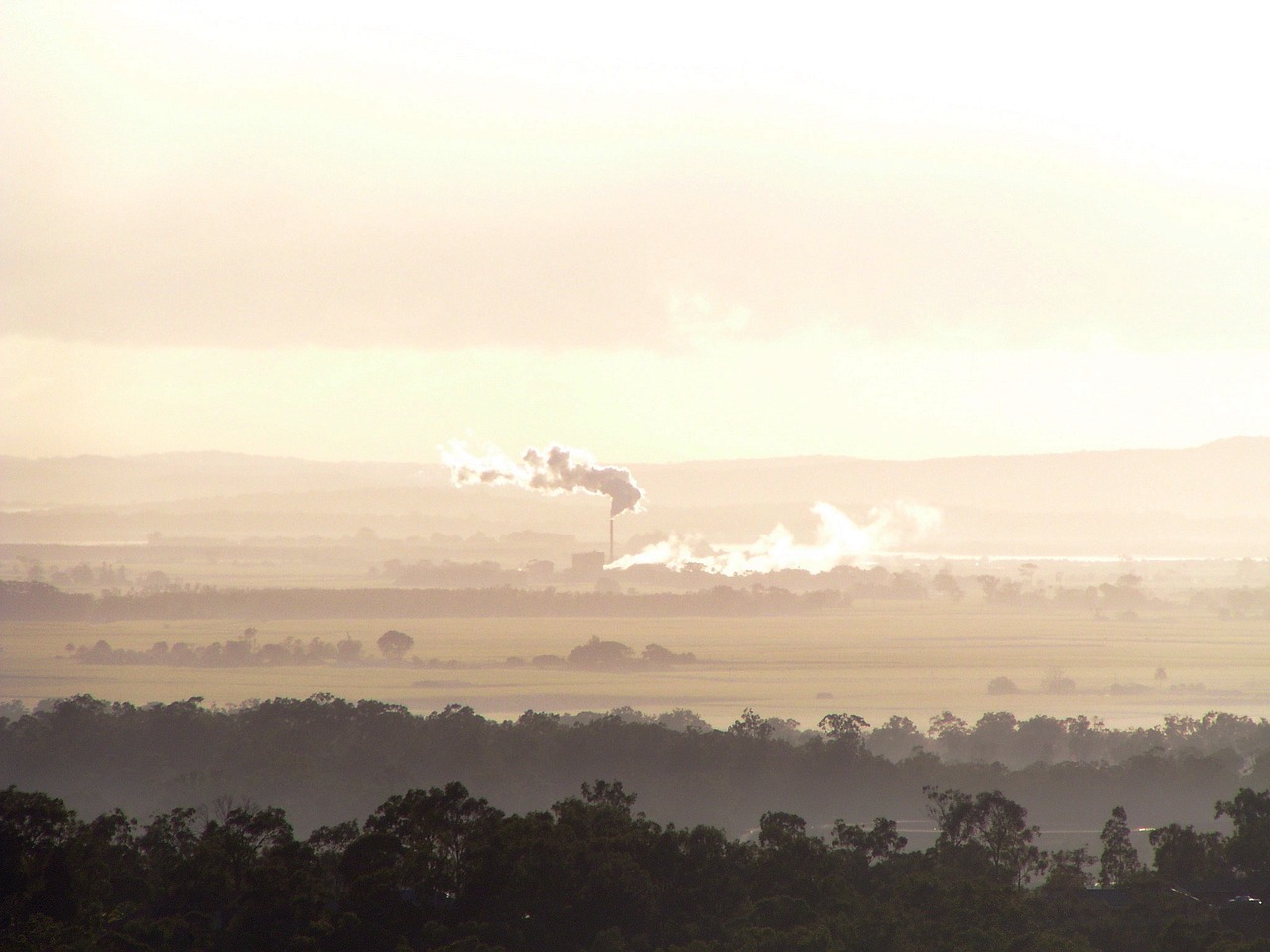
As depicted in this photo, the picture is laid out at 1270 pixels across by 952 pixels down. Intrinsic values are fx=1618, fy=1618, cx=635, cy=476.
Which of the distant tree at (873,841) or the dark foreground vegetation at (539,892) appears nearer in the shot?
the dark foreground vegetation at (539,892)

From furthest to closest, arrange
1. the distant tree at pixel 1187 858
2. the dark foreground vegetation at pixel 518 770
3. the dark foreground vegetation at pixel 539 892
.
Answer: the dark foreground vegetation at pixel 518 770, the distant tree at pixel 1187 858, the dark foreground vegetation at pixel 539 892

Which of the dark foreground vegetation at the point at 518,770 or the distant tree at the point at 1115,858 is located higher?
the distant tree at the point at 1115,858

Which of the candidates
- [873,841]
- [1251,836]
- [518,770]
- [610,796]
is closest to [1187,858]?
[1251,836]

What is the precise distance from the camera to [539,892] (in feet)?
182

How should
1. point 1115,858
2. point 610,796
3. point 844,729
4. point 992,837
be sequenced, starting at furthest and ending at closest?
point 844,729
point 992,837
point 1115,858
point 610,796

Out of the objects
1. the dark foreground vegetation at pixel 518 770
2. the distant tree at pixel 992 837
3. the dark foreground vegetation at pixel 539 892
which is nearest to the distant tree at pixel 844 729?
the dark foreground vegetation at pixel 518 770

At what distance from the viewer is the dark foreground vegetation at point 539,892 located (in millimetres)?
49375

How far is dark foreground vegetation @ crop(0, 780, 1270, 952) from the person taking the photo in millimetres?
49375

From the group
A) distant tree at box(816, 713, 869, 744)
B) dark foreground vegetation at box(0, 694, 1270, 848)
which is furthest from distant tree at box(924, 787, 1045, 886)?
distant tree at box(816, 713, 869, 744)

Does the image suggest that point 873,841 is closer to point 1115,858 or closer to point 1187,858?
point 1115,858

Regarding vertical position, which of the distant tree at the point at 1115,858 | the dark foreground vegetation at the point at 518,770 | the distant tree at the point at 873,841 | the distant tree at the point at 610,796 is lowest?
the dark foreground vegetation at the point at 518,770

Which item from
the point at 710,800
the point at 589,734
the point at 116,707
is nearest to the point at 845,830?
the point at 710,800

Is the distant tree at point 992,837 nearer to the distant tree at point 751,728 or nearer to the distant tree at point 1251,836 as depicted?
the distant tree at point 1251,836

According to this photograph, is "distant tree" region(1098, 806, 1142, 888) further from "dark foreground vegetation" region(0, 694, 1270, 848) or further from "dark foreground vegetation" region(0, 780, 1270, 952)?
"dark foreground vegetation" region(0, 694, 1270, 848)
